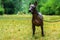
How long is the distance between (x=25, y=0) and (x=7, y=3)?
5966 millimetres

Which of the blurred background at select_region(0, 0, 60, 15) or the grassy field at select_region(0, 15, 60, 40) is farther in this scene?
the blurred background at select_region(0, 0, 60, 15)

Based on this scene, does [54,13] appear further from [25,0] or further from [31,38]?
[31,38]

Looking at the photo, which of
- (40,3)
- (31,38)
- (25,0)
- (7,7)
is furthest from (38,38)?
(25,0)

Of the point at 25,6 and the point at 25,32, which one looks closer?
the point at 25,32

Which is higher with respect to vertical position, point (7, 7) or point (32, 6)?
point (32, 6)

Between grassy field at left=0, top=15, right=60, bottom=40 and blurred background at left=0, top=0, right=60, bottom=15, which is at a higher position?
grassy field at left=0, top=15, right=60, bottom=40

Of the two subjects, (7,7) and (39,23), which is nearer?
(39,23)

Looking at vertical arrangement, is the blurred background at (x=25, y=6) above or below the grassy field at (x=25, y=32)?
below

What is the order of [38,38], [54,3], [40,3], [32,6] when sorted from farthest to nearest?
1. [40,3]
2. [54,3]
3. [38,38]
4. [32,6]

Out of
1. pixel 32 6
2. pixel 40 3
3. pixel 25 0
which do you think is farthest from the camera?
pixel 25 0

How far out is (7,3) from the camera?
45.4 metres

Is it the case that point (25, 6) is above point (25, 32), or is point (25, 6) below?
below

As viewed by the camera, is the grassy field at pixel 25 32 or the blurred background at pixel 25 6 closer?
the grassy field at pixel 25 32

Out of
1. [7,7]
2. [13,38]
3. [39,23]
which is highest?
[39,23]
